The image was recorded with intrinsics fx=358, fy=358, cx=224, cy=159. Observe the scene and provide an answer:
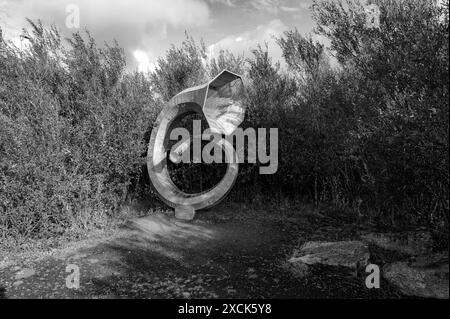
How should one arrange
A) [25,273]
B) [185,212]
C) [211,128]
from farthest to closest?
[211,128]
[185,212]
[25,273]

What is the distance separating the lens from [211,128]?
26.3 ft

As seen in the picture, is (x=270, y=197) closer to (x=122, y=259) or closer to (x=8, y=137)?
(x=122, y=259)

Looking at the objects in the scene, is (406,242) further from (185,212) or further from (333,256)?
(185,212)

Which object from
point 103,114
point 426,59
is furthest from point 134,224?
point 426,59

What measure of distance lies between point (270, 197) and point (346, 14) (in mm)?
4642

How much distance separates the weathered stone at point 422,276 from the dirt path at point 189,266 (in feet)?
0.73

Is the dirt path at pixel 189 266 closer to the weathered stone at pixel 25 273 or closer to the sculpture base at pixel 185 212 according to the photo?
the weathered stone at pixel 25 273

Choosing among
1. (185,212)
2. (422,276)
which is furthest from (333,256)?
(185,212)

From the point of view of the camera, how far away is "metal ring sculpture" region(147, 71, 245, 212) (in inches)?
318

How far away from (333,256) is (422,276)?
3.65ft

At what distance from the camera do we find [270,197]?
9133 mm
